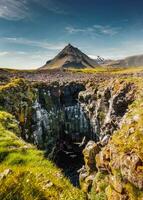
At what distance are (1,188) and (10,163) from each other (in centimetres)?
867

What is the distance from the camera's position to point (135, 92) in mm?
69688

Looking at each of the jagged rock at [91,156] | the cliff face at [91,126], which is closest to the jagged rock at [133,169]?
the cliff face at [91,126]

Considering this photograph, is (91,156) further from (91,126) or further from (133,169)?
(91,126)

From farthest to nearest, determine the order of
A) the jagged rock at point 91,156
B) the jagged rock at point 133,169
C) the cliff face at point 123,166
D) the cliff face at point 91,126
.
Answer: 1. the jagged rock at point 91,156
2. the cliff face at point 91,126
3. the cliff face at point 123,166
4. the jagged rock at point 133,169

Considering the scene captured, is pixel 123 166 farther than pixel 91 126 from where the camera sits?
No

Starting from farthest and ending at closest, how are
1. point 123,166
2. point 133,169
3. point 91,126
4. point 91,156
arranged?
point 91,126 < point 91,156 < point 123,166 < point 133,169

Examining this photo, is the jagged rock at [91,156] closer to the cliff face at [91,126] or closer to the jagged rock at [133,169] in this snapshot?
the cliff face at [91,126]

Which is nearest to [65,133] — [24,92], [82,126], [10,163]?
[82,126]

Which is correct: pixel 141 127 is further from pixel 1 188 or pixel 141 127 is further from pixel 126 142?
pixel 1 188

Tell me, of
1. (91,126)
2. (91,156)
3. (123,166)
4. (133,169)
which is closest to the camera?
(133,169)

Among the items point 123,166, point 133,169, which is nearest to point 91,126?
point 123,166

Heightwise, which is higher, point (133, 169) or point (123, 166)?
point (133, 169)

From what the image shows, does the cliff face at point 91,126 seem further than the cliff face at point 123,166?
Yes

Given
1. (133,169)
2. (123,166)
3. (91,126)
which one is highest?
(133,169)
